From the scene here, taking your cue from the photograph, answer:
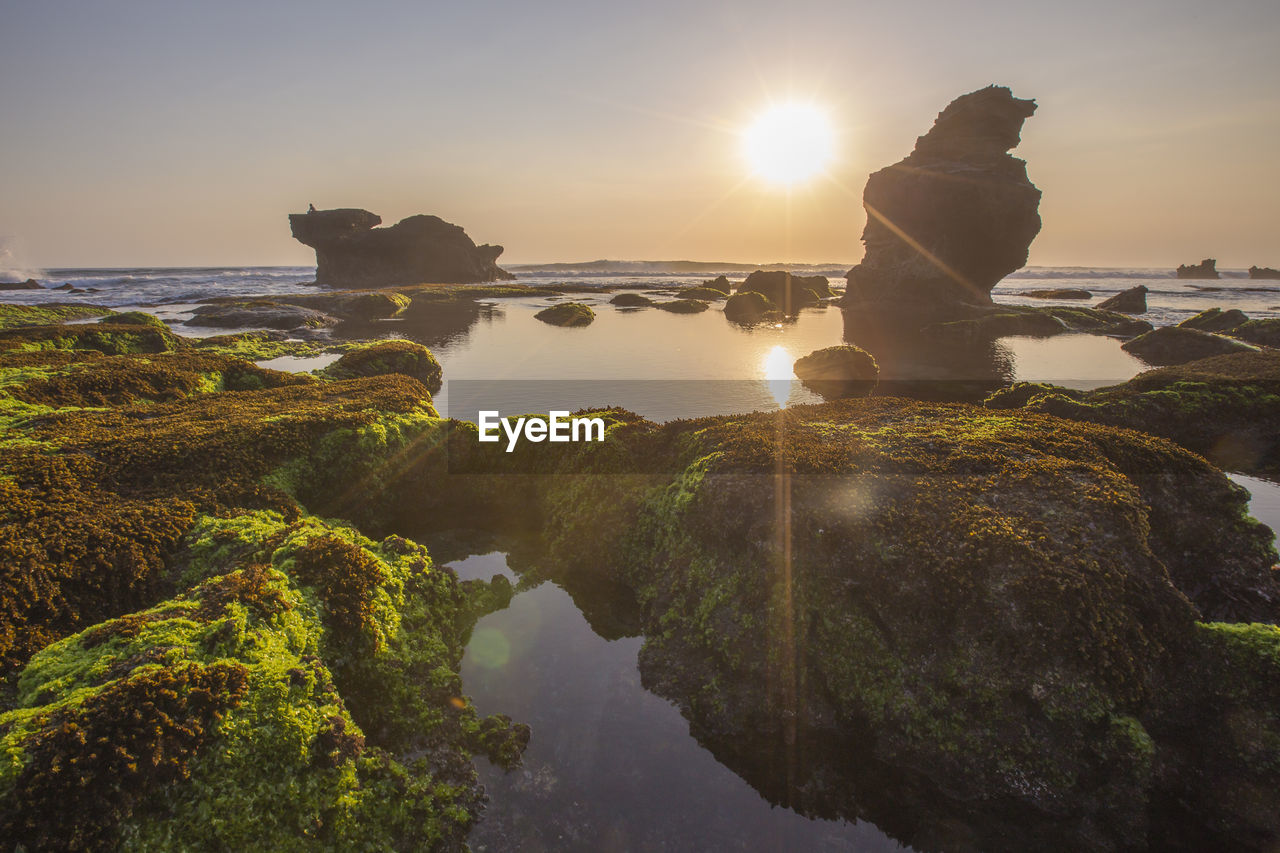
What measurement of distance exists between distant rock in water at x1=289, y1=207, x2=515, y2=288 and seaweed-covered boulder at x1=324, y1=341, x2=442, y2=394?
4012 inches

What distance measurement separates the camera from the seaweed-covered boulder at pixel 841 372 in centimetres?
2539

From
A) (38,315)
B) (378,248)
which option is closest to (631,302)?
(38,315)

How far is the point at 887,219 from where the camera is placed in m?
68.8

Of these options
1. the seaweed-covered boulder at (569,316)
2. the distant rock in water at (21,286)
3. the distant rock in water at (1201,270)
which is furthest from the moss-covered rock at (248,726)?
the distant rock in water at (1201,270)

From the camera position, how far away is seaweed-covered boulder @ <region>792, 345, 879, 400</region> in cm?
2539

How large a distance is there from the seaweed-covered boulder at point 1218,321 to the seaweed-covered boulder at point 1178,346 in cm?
637

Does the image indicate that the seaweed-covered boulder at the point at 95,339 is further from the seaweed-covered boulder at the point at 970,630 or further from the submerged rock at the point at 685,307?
the submerged rock at the point at 685,307

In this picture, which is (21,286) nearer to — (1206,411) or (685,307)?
(685,307)

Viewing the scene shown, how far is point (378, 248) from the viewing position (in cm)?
11200

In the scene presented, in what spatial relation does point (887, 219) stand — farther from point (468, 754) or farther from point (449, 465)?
point (468, 754)

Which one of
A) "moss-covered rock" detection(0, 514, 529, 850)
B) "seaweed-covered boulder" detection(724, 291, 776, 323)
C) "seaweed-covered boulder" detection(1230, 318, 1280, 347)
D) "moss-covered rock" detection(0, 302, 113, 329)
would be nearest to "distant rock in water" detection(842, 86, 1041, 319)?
"seaweed-covered boulder" detection(724, 291, 776, 323)

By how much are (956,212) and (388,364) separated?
215 feet

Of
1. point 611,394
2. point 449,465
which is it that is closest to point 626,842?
point 449,465

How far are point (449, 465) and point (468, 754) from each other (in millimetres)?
8097
